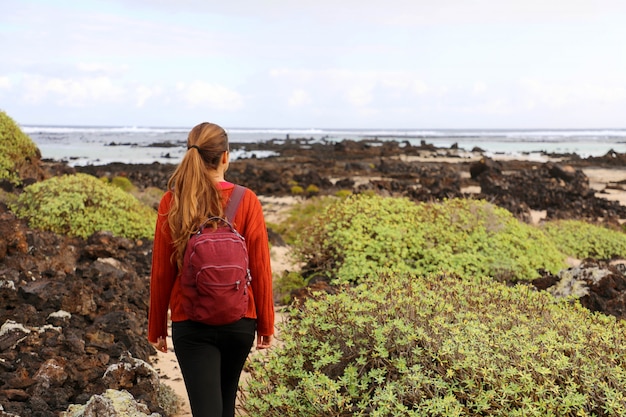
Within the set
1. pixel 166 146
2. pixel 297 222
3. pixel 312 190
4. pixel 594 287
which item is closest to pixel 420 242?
pixel 594 287

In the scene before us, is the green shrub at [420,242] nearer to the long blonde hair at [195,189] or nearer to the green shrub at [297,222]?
the green shrub at [297,222]

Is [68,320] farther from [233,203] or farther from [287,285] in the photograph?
[233,203]

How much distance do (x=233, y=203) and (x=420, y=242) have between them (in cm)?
493

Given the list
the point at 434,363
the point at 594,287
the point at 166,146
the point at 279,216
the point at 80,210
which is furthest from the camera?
the point at 166,146

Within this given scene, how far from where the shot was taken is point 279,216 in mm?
16250

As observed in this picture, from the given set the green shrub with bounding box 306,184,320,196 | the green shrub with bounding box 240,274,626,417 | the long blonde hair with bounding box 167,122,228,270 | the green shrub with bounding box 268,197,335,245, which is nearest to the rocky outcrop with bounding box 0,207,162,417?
the green shrub with bounding box 240,274,626,417

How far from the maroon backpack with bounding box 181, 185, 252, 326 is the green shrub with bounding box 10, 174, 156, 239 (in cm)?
748

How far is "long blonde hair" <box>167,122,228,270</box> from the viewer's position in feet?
10.4

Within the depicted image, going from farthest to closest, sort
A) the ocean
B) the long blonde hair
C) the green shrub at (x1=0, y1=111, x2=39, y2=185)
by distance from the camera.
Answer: the ocean, the green shrub at (x1=0, y1=111, x2=39, y2=185), the long blonde hair

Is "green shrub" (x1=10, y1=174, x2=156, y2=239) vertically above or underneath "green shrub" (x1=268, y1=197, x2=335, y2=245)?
above

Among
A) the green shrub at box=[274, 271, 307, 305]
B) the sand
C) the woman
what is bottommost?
the sand

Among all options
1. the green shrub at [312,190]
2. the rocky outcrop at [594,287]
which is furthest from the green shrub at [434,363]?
the green shrub at [312,190]

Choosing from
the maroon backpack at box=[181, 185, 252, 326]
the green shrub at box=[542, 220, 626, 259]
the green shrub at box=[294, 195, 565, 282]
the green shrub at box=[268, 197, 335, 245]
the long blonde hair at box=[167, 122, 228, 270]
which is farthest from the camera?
the green shrub at box=[268, 197, 335, 245]

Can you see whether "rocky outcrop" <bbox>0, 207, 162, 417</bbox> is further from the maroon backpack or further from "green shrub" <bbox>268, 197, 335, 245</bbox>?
"green shrub" <bbox>268, 197, 335, 245</bbox>
